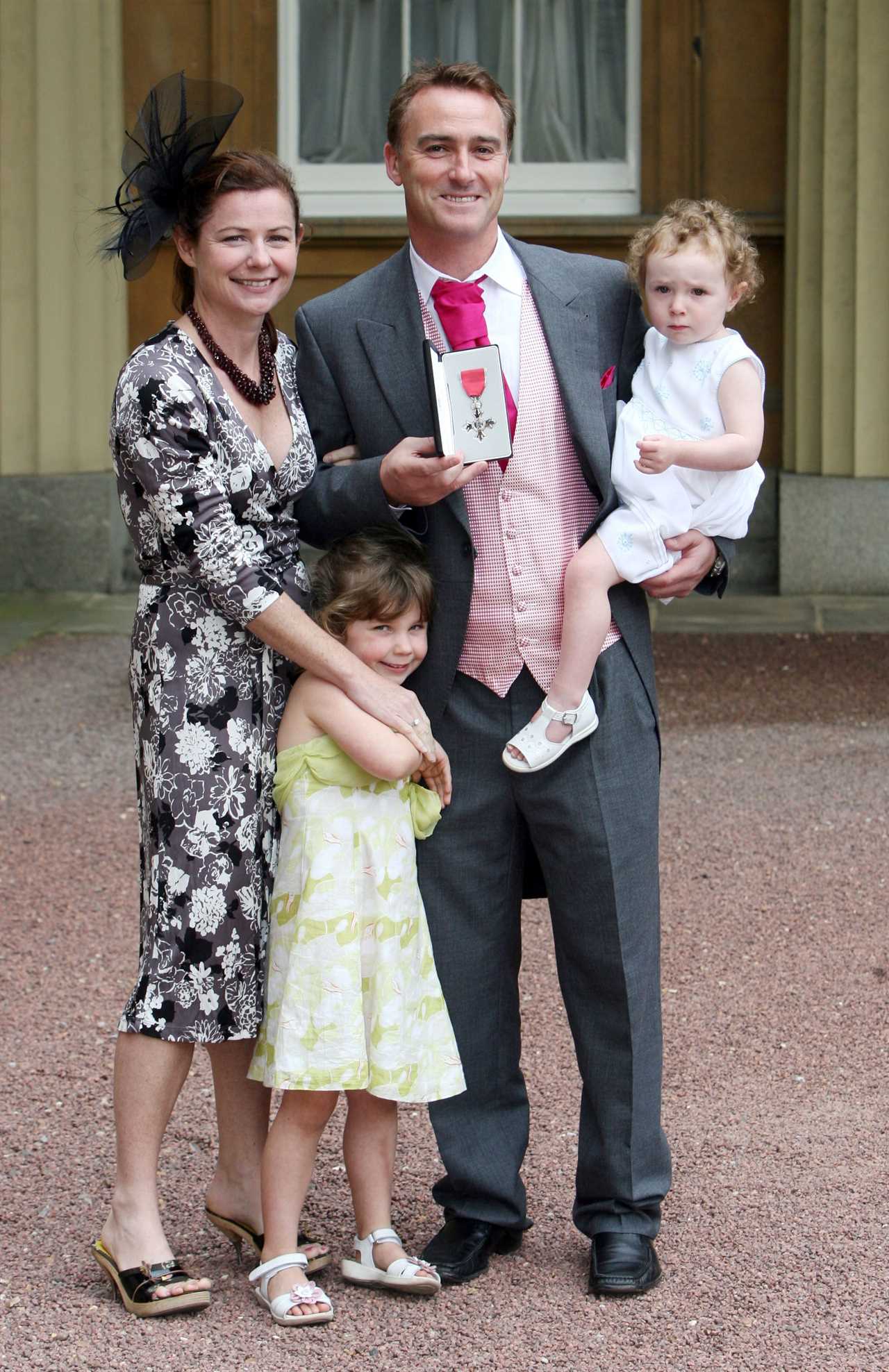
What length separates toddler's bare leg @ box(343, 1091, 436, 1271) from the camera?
10.5 ft

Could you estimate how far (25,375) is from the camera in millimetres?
9820

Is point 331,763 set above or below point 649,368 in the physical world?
below

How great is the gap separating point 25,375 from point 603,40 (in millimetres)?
3650

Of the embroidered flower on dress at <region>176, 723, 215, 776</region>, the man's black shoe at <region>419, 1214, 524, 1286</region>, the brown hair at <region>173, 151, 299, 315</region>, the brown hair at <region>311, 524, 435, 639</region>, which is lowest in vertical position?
the man's black shoe at <region>419, 1214, 524, 1286</region>

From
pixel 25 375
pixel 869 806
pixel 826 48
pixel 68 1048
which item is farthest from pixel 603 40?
pixel 68 1048

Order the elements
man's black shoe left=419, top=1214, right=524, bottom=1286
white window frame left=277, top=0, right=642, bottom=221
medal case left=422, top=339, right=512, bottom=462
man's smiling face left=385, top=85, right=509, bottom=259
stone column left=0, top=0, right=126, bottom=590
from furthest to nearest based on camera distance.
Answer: white window frame left=277, top=0, right=642, bottom=221 < stone column left=0, top=0, right=126, bottom=590 < man's black shoe left=419, top=1214, right=524, bottom=1286 < man's smiling face left=385, top=85, right=509, bottom=259 < medal case left=422, top=339, right=512, bottom=462

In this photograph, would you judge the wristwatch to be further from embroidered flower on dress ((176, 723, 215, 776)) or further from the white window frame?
the white window frame

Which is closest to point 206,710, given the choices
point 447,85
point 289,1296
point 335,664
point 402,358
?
point 335,664

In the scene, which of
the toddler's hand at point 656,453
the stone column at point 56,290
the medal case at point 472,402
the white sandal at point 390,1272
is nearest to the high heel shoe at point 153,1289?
the white sandal at point 390,1272

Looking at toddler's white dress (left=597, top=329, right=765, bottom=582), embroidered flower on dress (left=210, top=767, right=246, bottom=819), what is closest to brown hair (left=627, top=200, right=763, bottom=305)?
toddler's white dress (left=597, top=329, right=765, bottom=582)

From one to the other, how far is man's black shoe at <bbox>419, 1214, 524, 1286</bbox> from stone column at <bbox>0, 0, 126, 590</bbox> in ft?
22.7

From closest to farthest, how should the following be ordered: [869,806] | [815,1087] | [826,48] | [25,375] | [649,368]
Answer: [649,368], [815,1087], [869,806], [826,48], [25,375]

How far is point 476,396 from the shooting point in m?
2.88

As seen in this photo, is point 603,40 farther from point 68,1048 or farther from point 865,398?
point 68,1048
